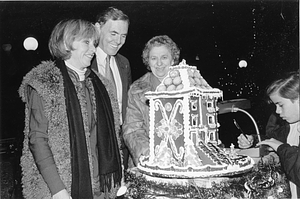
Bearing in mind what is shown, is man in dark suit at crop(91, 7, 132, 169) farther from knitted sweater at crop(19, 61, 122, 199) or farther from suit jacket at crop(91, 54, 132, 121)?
knitted sweater at crop(19, 61, 122, 199)

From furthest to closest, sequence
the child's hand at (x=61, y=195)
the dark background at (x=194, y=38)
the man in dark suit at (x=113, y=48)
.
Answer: the dark background at (x=194, y=38) < the man in dark suit at (x=113, y=48) < the child's hand at (x=61, y=195)

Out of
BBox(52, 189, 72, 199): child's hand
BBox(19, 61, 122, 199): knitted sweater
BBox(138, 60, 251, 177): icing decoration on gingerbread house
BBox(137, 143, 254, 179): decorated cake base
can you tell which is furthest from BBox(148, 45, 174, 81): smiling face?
BBox(52, 189, 72, 199): child's hand

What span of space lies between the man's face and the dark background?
1.26 metres

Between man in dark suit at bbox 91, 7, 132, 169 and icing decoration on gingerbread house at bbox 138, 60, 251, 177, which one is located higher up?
man in dark suit at bbox 91, 7, 132, 169

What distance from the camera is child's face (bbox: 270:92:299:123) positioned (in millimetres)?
2392

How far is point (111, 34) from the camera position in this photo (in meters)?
3.29

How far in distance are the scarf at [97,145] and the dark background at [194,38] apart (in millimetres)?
A: 2218

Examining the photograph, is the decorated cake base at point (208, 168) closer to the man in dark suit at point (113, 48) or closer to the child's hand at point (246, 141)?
the child's hand at point (246, 141)

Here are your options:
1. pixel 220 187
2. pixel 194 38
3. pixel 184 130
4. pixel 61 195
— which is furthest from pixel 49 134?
pixel 194 38

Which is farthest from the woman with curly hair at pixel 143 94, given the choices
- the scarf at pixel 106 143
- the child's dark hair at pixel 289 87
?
the child's dark hair at pixel 289 87

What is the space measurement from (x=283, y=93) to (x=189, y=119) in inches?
30.7

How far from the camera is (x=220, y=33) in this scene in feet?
20.3

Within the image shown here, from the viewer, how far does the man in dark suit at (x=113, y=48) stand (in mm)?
3277

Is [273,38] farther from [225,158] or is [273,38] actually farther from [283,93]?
[225,158]
